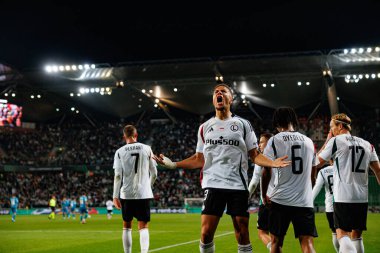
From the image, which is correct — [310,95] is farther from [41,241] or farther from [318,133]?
[41,241]

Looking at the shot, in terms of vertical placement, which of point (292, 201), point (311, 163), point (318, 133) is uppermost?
point (318, 133)

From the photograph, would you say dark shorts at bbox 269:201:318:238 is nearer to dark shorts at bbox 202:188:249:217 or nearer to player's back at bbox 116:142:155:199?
dark shorts at bbox 202:188:249:217

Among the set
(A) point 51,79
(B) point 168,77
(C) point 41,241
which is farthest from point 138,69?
(C) point 41,241

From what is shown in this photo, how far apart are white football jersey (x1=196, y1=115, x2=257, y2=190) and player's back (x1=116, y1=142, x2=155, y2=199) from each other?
2.99 m

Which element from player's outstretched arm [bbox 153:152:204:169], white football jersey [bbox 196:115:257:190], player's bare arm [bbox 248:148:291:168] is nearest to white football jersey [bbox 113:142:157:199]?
player's outstretched arm [bbox 153:152:204:169]

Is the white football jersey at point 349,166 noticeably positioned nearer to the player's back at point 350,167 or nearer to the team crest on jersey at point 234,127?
the player's back at point 350,167

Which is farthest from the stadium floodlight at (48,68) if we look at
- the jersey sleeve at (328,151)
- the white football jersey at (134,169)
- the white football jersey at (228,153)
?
the white football jersey at (228,153)

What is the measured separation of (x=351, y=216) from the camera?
7602 mm

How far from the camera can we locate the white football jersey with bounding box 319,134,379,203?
7633mm

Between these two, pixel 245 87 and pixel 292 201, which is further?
pixel 245 87

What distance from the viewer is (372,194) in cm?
3850

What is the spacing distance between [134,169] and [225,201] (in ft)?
11.1

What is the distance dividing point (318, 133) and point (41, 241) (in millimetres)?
35691

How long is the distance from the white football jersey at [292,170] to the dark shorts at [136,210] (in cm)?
320
